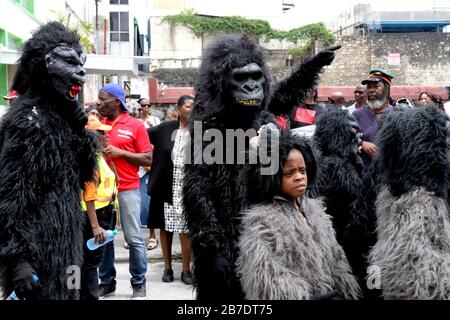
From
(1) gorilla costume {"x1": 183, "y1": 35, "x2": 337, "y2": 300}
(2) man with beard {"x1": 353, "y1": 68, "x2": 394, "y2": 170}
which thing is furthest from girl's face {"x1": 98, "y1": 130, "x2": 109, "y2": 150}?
(2) man with beard {"x1": 353, "y1": 68, "x2": 394, "y2": 170}

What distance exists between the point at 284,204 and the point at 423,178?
77 centimetres

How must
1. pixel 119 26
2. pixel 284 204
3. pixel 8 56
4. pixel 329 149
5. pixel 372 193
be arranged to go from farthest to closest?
pixel 119 26
pixel 8 56
pixel 329 149
pixel 372 193
pixel 284 204

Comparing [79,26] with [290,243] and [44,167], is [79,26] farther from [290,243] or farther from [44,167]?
[290,243]

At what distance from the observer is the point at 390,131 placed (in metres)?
3.69

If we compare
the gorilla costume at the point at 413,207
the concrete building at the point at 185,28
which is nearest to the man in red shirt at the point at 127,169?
the gorilla costume at the point at 413,207

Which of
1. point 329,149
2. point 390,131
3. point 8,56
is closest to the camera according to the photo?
point 390,131

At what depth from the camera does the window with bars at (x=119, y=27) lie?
40625mm

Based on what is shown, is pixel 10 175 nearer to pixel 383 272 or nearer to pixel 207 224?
pixel 207 224

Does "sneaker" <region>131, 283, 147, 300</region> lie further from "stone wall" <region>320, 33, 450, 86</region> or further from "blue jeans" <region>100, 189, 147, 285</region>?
"stone wall" <region>320, 33, 450, 86</region>

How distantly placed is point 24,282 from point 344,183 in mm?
2117

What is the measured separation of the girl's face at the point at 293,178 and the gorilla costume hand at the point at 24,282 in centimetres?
127

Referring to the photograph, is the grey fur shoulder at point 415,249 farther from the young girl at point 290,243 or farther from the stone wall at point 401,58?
the stone wall at point 401,58
